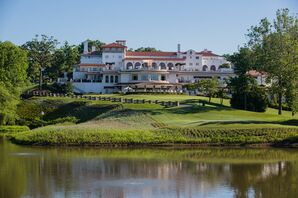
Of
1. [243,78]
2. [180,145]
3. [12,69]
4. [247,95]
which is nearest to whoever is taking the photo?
[180,145]

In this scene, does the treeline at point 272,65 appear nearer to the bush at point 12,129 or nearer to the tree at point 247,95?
the tree at point 247,95

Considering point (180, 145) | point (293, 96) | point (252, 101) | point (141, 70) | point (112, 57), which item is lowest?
point (180, 145)

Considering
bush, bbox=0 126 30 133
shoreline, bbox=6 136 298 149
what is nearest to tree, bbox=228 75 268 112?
shoreline, bbox=6 136 298 149

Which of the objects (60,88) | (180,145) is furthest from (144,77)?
(180,145)

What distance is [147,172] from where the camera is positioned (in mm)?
31281

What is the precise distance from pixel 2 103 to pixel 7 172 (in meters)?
27.9

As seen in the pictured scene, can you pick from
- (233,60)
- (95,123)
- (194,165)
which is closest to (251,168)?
(194,165)

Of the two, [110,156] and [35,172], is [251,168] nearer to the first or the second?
[110,156]

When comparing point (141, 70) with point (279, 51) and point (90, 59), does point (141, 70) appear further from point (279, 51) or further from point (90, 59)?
point (279, 51)

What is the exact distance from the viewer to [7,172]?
3100cm

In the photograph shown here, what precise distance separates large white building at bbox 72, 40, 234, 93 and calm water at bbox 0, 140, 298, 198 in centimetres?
4600

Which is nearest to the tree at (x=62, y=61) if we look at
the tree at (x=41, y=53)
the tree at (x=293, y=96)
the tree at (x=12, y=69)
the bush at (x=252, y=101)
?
the tree at (x=41, y=53)

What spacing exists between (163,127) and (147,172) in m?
16.5

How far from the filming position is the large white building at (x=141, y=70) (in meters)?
89.8
